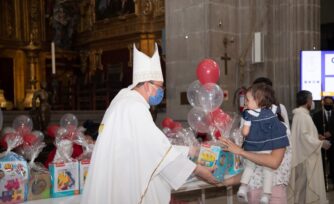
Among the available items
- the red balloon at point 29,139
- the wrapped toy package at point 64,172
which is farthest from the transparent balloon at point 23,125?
the wrapped toy package at point 64,172

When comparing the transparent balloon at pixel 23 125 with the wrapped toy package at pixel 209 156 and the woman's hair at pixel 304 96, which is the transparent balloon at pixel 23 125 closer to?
the wrapped toy package at pixel 209 156

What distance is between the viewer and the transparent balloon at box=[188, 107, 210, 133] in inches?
153

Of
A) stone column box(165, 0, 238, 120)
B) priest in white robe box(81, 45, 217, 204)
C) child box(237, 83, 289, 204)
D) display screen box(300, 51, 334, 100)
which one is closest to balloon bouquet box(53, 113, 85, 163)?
priest in white robe box(81, 45, 217, 204)

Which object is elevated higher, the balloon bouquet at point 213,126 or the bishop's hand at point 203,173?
the balloon bouquet at point 213,126

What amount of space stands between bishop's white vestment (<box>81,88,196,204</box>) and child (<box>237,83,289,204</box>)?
620mm

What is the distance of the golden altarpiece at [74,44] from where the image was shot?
478 inches

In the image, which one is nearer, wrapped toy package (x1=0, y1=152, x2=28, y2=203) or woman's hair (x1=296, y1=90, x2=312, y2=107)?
wrapped toy package (x1=0, y1=152, x2=28, y2=203)

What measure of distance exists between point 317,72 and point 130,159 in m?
5.19

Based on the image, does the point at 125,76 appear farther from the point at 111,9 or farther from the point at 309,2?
the point at 309,2

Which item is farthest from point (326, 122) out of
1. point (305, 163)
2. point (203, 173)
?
point (203, 173)

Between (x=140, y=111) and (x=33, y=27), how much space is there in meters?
12.2

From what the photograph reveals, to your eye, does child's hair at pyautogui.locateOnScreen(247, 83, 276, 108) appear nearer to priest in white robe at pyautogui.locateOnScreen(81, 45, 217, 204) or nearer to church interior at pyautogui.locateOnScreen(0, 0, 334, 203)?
priest in white robe at pyautogui.locateOnScreen(81, 45, 217, 204)

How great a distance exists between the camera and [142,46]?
12.4m

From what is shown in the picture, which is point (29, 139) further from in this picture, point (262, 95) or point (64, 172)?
point (262, 95)
